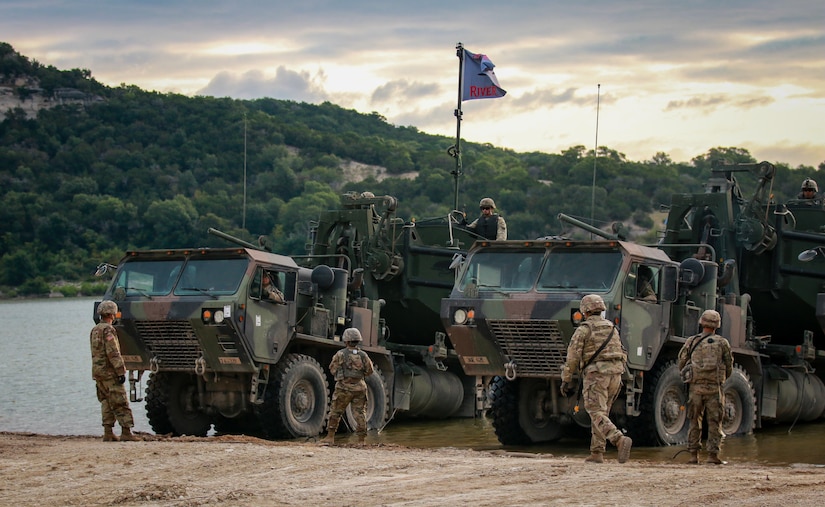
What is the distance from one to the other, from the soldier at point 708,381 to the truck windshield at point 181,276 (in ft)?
17.3

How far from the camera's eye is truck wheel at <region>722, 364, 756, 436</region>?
17469 millimetres

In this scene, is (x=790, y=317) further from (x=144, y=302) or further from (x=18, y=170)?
(x=18, y=170)

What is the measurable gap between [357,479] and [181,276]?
611 cm

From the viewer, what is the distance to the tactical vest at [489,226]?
2005 centimetres

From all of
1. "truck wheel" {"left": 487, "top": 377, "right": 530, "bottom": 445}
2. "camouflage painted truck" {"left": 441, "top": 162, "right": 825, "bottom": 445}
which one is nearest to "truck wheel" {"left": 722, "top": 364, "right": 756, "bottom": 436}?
"camouflage painted truck" {"left": 441, "top": 162, "right": 825, "bottom": 445}

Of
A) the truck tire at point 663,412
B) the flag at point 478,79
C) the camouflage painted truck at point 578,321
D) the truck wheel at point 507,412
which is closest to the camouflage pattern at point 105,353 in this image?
the camouflage painted truck at point 578,321

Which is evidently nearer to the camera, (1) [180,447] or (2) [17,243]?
(1) [180,447]

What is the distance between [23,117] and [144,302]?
70646 millimetres

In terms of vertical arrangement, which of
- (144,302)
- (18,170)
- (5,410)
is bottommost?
(5,410)

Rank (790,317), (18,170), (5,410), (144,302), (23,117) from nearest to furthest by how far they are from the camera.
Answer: (144,302), (790,317), (5,410), (18,170), (23,117)

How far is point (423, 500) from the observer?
1021 centimetres

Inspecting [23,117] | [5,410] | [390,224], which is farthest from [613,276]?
[23,117]

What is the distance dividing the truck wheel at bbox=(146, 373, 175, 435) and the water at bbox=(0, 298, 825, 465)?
7.44 feet

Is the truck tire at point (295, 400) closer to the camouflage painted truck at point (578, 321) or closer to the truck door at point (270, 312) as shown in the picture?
the truck door at point (270, 312)
